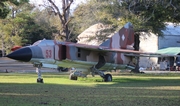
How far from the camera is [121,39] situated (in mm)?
26609

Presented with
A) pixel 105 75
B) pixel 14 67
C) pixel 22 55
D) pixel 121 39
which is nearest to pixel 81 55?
pixel 105 75

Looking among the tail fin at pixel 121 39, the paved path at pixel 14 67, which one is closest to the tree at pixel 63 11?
the paved path at pixel 14 67

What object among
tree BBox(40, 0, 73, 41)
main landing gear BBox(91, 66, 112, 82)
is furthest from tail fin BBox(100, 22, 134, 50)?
tree BBox(40, 0, 73, 41)

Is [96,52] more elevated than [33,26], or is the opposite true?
[33,26]

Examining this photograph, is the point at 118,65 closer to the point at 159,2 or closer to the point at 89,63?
the point at 89,63

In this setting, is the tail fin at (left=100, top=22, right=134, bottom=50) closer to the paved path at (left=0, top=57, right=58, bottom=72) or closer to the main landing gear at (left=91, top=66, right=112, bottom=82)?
the main landing gear at (left=91, top=66, right=112, bottom=82)

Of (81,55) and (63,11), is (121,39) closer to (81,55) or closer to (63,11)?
(81,55)

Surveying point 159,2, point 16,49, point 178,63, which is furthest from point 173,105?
point 178,63

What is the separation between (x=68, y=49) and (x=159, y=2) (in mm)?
8364

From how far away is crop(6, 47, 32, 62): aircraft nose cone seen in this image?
19.6 metres

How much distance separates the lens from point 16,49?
805 inches

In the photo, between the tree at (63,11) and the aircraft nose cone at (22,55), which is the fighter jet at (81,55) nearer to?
the aircraft nose cone at (22,55)

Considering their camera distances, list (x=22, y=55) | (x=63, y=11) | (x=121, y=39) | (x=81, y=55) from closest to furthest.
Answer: (x=22, y=55) → (x=81, y=55) → (x=121, y=39) → (x=63, y=11)

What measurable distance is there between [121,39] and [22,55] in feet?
30.7
